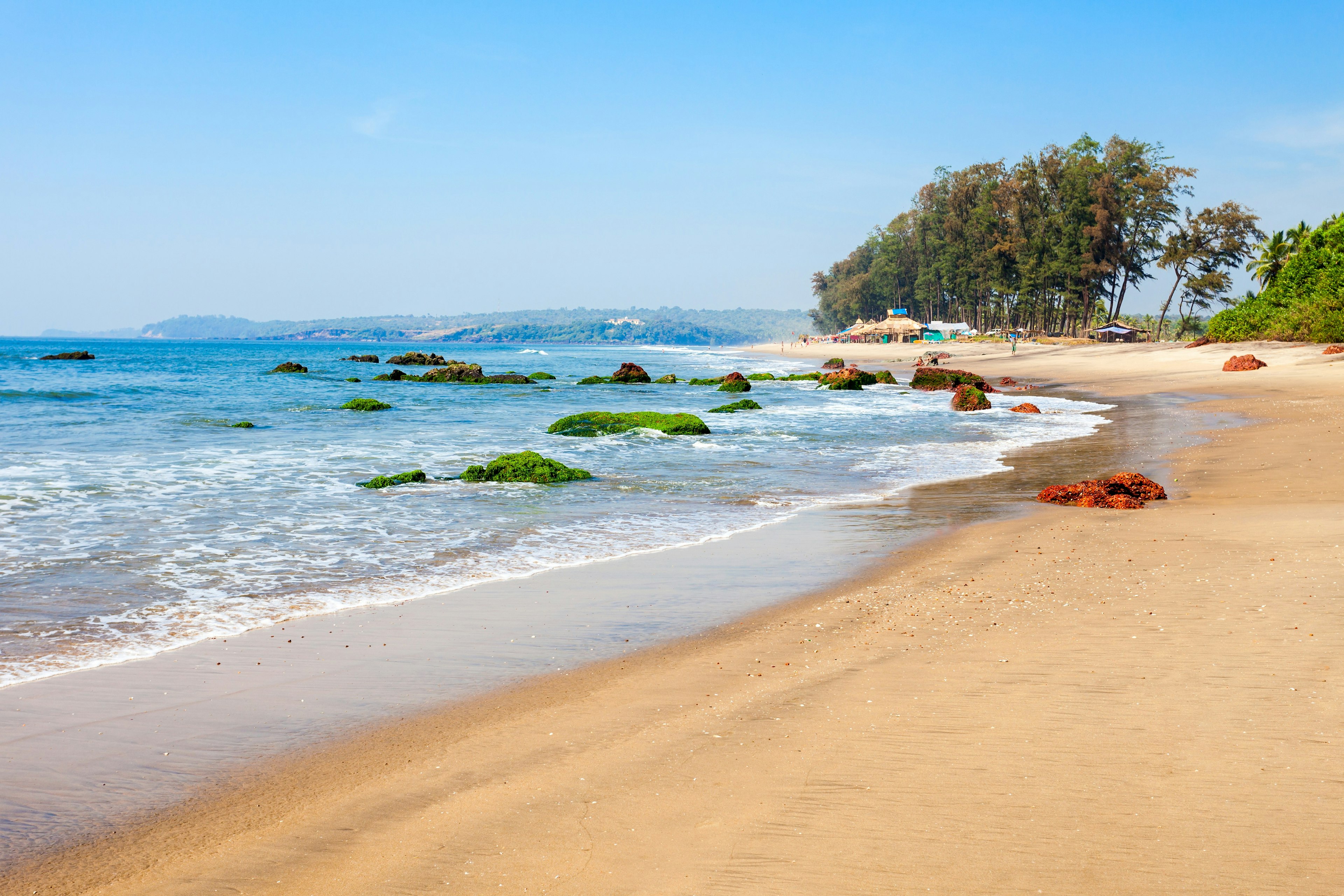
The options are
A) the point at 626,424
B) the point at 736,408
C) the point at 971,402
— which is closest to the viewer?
the point at 626,424

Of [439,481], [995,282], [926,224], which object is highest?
[926,224]

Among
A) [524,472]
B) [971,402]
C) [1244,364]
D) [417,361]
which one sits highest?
[1244,364]

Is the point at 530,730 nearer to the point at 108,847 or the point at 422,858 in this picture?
the point at 422,858

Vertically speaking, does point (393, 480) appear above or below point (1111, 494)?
below

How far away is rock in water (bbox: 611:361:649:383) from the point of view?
47656mm

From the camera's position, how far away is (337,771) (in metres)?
3.83

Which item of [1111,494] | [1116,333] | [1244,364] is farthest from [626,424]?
[1116,333]

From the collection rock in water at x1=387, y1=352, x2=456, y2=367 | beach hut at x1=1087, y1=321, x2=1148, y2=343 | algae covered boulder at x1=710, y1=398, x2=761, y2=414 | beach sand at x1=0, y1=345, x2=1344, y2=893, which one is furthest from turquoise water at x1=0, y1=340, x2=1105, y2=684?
beach hut at x1=1087, y1=321, x2=1148, y2=343

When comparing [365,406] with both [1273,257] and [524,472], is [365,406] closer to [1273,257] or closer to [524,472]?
[524,472]

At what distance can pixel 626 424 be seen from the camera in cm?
2131

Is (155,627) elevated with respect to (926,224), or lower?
lower

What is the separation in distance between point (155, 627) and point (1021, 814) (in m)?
5.84

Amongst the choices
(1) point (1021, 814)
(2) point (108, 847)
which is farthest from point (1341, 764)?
(2) point (108, 847)

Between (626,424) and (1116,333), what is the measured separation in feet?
217
